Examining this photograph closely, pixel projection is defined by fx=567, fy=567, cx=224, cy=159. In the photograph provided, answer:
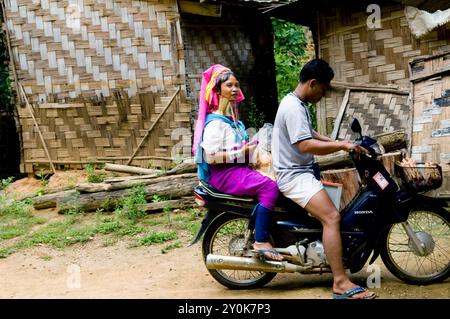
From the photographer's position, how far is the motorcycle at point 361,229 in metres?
4.34

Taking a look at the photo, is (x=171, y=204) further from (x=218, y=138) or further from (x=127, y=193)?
(x=218, y=138)

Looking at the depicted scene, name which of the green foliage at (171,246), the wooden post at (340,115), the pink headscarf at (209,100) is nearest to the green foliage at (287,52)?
the wooden post at (340,115)

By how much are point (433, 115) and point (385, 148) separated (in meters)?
0.80

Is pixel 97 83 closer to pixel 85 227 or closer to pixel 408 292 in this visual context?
pixel 85 227

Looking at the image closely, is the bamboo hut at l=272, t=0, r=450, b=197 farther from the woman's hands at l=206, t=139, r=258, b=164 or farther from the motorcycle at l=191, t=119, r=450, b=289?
the woman's hands at l=206, t=139, r=258, b=164

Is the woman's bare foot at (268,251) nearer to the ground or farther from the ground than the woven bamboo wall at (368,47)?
nearer to the ground

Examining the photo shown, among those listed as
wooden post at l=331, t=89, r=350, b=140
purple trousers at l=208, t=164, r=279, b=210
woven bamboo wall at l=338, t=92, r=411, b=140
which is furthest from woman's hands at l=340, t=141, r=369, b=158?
wooden post at l=331, t=89, r=350, b=140

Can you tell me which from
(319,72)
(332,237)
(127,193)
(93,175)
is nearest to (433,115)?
(319,72)

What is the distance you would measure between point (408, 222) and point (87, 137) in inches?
273

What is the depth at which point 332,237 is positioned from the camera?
4.22 metres

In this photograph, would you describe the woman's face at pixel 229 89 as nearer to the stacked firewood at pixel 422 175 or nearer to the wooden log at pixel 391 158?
the stacked firewood at pixel 422 175

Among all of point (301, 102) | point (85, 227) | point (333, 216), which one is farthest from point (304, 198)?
point (85, 227)

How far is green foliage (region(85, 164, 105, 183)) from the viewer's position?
9.21 meters

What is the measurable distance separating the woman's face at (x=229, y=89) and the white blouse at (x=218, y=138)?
0.76 ft
